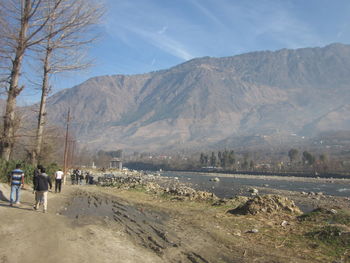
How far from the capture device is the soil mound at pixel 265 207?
55.8 ft

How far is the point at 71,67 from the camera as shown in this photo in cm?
1653

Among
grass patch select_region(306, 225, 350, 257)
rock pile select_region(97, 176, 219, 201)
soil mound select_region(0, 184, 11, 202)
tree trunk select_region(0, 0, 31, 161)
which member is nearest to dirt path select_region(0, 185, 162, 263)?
soil mound select_region(0, 184, 11, 202)

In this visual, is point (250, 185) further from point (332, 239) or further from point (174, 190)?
point (332, 239)

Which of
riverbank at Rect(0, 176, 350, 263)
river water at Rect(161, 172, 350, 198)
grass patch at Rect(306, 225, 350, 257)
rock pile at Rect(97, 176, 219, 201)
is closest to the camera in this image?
riverbank at Rect(0, 176, 350, 263)

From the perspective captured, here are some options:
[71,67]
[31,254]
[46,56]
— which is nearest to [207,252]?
[31,254]

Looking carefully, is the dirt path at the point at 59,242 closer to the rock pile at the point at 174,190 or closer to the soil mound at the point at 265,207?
the soil mound at the point at 265,207

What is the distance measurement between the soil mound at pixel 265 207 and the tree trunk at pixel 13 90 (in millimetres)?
12599

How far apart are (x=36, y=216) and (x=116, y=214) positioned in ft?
16.6

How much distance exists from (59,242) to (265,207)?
11833 mm

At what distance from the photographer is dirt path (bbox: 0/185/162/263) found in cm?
792

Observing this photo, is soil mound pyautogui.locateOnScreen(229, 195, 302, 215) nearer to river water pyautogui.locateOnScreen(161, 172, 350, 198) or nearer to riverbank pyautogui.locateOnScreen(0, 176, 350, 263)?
riverbank pyautogui.locateOnScreen(0, 176, 350, 263)

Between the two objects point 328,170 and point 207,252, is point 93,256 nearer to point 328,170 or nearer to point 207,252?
point 207,252

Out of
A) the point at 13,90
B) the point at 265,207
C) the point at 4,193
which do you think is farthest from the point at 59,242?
the point at 265,207

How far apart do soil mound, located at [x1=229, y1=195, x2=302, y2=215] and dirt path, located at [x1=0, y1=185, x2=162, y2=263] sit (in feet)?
26.7
